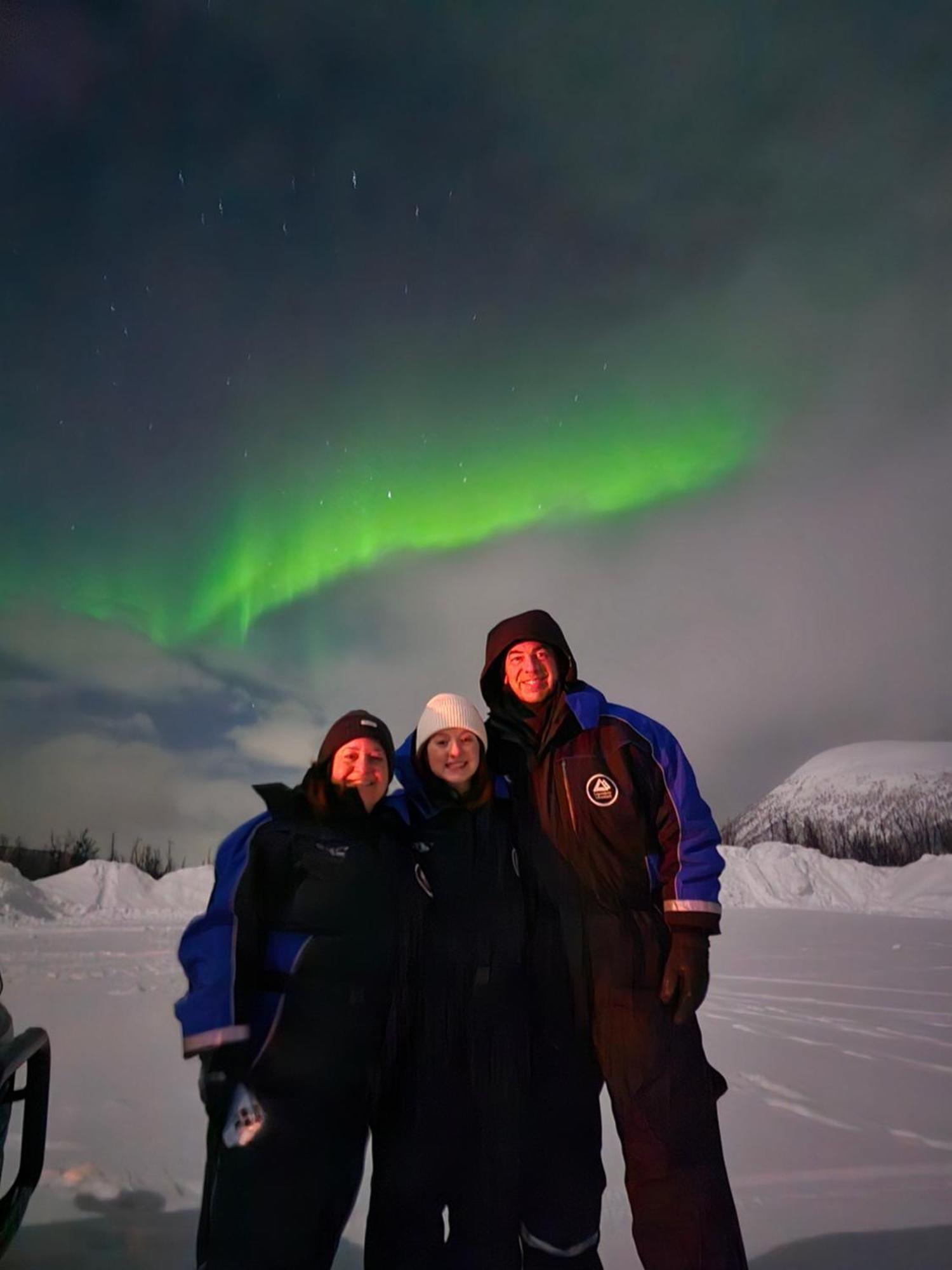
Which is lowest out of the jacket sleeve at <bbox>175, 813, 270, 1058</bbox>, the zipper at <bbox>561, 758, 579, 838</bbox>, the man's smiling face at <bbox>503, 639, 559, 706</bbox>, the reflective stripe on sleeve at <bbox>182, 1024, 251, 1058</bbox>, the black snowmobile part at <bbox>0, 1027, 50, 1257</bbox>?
the black snowmobile part at <bbox>0, 1027, 50, 1257</bbox>

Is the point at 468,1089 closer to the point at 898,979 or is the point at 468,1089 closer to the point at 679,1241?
the point at 679,1241

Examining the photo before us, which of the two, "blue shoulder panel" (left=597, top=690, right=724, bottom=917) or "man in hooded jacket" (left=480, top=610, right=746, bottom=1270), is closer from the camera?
"man in hooded jacket" (left=480, top=610, right=746, bottom=1270)

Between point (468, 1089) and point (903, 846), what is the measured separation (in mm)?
26436

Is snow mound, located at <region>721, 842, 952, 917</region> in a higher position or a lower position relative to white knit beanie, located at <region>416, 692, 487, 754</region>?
Answer: lower

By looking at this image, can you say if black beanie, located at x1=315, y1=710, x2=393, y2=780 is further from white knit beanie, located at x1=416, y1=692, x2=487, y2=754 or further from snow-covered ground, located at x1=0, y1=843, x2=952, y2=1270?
snow-covered ground, located at x1=0, y1=843, x2=952, y2=1270

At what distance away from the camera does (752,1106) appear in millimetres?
4918

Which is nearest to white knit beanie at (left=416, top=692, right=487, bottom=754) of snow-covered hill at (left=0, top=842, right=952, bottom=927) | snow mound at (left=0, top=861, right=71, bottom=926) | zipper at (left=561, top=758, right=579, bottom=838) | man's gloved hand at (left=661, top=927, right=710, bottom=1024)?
zipper at (left=561, top=758, right=579, bottom=838)

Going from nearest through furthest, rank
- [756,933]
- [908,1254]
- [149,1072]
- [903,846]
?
[908,1254]
[149,1072]
[756,933]
[903,846]

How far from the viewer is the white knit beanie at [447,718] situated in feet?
8.87

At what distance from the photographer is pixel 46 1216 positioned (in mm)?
3102

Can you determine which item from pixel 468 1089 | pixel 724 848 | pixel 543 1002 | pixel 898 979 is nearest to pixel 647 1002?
pixel 543 1002

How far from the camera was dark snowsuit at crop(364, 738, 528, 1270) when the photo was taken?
2158 mm

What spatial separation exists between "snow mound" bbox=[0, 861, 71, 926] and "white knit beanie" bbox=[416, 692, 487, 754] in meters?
15.6

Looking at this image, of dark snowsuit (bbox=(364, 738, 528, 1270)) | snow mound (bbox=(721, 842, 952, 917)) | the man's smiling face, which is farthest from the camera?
snow mound (bbox=(721, 842, 952, 917))
